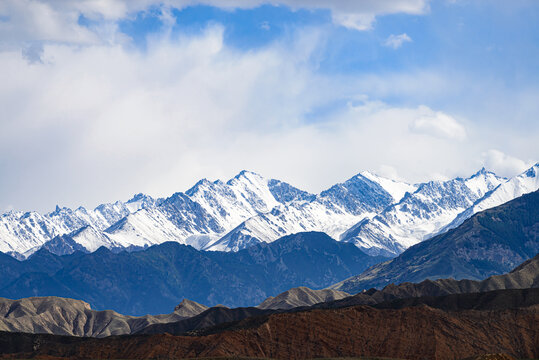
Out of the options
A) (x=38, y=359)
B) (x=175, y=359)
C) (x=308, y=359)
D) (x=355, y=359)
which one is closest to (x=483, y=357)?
(x=355, y=359)

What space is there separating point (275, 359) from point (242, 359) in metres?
19.3

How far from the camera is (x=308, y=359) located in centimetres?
19912

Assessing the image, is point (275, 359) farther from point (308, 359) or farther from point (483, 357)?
point (483, 357)

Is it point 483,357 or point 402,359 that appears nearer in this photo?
point 483,357

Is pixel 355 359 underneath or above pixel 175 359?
underneath

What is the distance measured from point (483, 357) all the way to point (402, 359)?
35.0m

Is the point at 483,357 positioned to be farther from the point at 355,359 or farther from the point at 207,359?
the point at 207,359

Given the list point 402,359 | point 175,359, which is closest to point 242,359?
point 175,359

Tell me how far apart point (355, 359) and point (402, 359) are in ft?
64.9

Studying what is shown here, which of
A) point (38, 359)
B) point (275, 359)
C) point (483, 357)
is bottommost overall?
point (483, 357)

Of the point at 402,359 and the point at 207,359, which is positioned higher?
the point at 207,359

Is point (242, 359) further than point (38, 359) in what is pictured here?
No

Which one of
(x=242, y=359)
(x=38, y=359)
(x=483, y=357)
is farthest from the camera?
(x=38, y=359)

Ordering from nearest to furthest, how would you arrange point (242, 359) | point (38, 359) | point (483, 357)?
point (483, 357) → point (242, 359) → point (38, 359)
